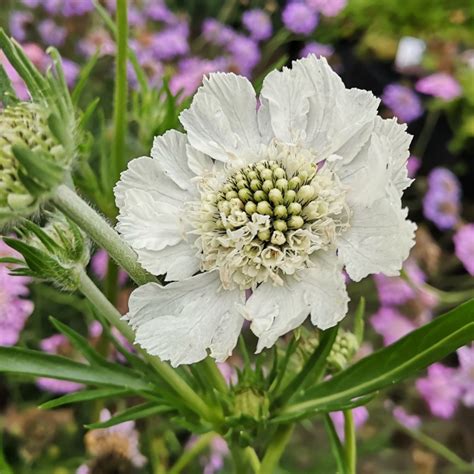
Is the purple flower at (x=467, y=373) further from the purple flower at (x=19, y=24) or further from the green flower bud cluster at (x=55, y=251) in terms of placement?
the purple flower at (x=19, y=24)

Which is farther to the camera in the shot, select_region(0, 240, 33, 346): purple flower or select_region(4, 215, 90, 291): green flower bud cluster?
select_region(0, 240, 33, 346): purple flower

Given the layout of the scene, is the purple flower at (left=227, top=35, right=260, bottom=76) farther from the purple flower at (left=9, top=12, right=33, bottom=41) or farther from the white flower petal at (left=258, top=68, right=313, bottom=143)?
the white flower petal at (left=258, top=68, right=313, bottom=143)

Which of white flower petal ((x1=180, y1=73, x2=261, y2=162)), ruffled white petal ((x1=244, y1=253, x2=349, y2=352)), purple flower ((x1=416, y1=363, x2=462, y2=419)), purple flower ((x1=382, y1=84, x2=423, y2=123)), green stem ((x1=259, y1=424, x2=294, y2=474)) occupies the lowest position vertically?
purple flower ((x1=416, y1=363, x2=462, y2=419))

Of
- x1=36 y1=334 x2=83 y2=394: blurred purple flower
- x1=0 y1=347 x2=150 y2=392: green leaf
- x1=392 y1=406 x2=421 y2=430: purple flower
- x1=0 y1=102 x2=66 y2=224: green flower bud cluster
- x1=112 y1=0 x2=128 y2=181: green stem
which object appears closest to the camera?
A: x1=0 y1=102 x2=66 y2=224: green flower bud cluster

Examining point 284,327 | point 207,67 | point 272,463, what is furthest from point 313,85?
point 207,67

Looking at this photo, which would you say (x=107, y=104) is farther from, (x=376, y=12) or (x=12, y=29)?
(x=376, y=12)

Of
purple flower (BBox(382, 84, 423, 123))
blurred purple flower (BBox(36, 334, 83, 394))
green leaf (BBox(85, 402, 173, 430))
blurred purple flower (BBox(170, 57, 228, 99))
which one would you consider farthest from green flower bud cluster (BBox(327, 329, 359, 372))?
purple flower (BBox(382, 84, 423, 123))
